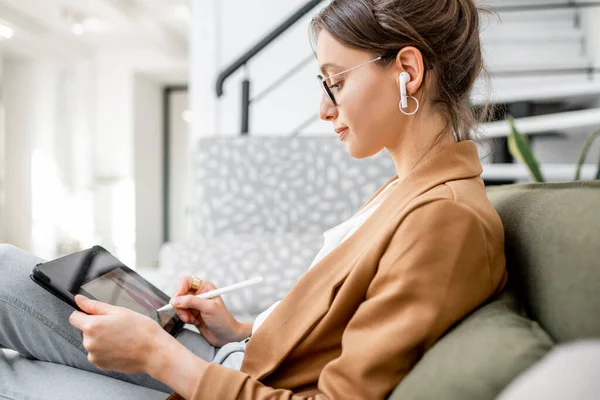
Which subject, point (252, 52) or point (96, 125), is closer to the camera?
point (252, 52)

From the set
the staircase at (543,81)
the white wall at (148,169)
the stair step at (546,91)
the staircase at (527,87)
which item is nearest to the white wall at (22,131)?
the white wall at (148,169)

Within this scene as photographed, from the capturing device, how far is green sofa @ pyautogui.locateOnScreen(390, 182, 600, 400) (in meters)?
0.46

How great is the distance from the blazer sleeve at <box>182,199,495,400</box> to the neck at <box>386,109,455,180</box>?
0.61ft

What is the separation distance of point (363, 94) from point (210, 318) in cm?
48

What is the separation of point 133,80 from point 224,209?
183 inches

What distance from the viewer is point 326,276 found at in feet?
2.19

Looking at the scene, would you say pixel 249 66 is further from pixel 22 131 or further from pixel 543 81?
pixel 22 131

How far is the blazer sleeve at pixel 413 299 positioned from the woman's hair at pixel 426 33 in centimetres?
24

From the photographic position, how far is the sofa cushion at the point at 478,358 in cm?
46

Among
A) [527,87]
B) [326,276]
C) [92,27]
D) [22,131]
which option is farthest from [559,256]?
[22,131]

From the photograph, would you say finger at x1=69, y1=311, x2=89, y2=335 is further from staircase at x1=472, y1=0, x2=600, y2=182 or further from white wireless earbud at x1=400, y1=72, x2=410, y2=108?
staircase at x1=472, y1=0, x2=600, y2=182

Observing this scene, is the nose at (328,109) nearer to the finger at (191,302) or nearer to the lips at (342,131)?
the lips at (342,131)

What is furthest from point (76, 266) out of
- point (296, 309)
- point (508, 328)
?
point (508, 328)

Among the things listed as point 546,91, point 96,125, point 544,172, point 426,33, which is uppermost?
point 96,125
